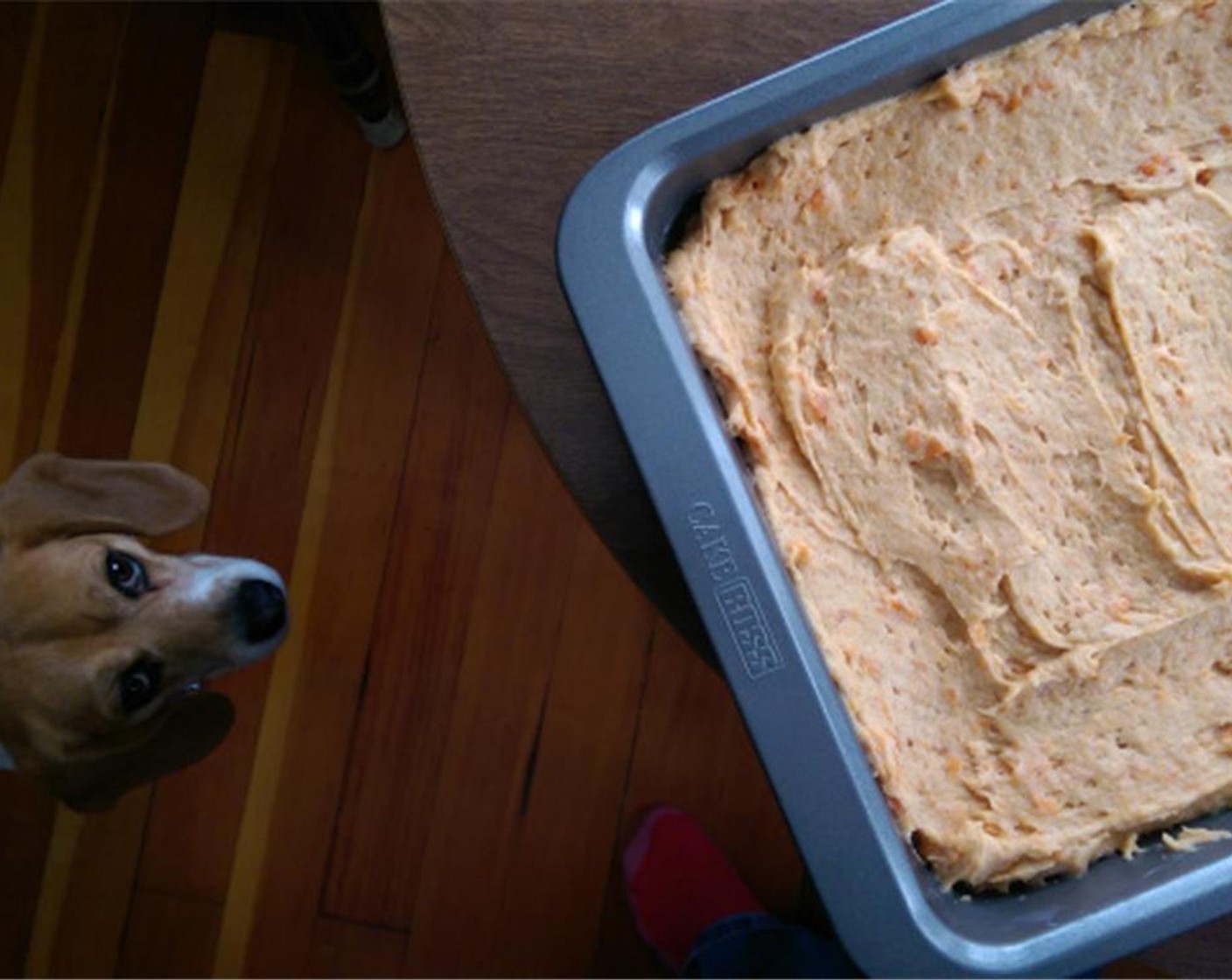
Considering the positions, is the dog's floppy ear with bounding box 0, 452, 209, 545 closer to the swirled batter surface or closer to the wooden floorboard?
the wooden floorboard

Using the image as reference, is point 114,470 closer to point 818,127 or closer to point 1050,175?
point 818,127

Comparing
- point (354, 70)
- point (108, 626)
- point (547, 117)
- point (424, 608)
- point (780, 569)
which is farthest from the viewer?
point (424, 608)

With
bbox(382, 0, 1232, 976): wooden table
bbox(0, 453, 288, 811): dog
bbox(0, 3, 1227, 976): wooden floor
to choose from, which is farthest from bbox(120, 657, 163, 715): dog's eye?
bbox(382, 0, 1232, 976): wooden table

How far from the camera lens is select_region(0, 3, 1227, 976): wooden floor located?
1.43m

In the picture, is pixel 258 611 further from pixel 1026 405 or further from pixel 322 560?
pixel 1026 405

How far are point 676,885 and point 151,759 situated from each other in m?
0.63

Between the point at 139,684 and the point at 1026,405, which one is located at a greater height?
the point at 1026,405

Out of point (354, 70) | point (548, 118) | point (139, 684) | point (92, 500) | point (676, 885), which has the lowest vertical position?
point (676, 885)

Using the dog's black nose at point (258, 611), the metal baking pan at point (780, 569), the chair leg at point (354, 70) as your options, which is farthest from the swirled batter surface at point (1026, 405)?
the chair leg at point (354, 70)

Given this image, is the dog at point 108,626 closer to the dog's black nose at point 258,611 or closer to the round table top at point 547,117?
the dog's black nose at point 258,611

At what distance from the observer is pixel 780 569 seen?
66 centimetres

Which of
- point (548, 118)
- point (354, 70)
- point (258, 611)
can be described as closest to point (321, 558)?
point (258, 611)

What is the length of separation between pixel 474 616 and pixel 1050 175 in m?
0.93

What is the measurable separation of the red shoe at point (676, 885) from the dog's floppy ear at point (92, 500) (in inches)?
26.6
